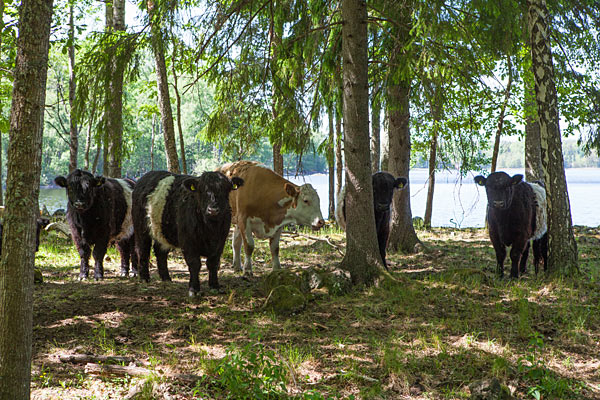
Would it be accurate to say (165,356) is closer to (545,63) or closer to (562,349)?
(562,349)

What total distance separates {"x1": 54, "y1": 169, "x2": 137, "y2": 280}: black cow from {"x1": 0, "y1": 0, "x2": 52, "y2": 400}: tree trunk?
485 centimetres

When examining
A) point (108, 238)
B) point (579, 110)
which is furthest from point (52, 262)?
point (579, 110)

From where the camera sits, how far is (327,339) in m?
5.20

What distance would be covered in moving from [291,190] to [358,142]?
6.03 ft

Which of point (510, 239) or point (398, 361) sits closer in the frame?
point (398, 361)

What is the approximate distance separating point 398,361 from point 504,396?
0.98 meters

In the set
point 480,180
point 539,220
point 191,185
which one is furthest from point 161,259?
point 539,220

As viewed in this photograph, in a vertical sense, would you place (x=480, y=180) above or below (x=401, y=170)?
below

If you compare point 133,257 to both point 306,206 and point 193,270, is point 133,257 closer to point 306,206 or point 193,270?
point 193,270

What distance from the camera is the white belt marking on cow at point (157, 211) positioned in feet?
25.5

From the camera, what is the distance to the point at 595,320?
5.64 metres

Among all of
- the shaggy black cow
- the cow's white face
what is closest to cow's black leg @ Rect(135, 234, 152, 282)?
the cow's white face

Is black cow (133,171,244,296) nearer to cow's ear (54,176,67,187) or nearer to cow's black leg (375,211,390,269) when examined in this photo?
cow's ear (54,176,67,187)

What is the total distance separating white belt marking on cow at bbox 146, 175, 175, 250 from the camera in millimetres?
7762
